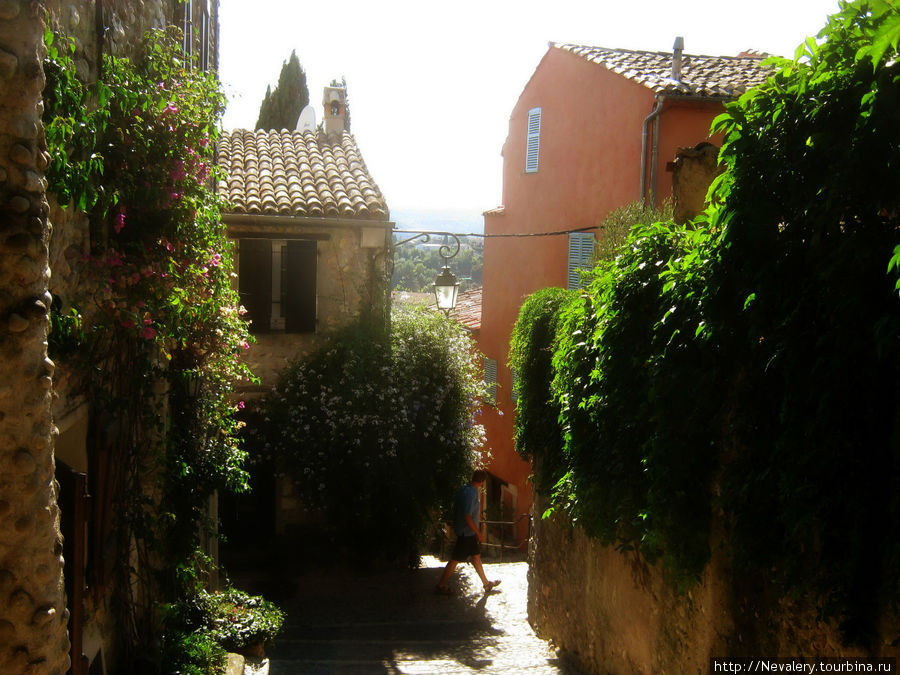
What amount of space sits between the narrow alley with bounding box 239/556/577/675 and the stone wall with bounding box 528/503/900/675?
546mm

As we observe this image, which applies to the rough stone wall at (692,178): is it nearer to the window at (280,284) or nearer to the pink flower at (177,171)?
the pink flower at (177,171)

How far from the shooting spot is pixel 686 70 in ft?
47.2

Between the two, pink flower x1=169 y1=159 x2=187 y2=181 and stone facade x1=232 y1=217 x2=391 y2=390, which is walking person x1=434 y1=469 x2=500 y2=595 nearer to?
stone facade x1=232 y1=217 x2=391 y2=390

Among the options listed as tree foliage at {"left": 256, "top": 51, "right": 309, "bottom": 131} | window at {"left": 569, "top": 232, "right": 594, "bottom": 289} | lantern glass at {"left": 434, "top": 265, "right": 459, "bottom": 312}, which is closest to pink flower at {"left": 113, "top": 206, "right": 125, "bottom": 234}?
lantern glass at {"left": 434, "top": 265, "right": 459, "bottom": 312}

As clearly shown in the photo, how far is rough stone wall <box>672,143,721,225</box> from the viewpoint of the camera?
6574mm

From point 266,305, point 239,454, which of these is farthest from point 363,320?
point 239,454

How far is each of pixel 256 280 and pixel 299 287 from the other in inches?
24.5

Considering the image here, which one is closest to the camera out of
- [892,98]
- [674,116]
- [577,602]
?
[892,98]

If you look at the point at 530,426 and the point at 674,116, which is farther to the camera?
the point at 674,116

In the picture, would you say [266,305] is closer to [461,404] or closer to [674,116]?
[461,404]

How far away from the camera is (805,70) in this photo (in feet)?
12.3

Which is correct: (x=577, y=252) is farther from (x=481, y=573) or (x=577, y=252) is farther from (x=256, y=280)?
(x=481, y=573)

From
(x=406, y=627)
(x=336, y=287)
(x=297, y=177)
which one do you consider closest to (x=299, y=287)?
(x=336, y=287)

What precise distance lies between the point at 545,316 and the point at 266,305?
510cm
